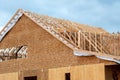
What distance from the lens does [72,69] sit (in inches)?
1104

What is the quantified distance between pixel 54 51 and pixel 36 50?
182cm

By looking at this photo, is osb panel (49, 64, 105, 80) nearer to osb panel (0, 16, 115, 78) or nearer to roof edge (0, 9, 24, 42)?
osb panel (0, 16, 115, 78)

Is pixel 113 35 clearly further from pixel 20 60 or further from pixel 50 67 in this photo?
pixel 20 60

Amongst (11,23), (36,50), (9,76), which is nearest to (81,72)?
(36,50)

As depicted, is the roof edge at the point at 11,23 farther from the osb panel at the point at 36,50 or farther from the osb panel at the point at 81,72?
the osb panel at the point at 81,72

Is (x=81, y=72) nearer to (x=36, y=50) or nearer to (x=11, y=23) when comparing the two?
(x=36, y=50)

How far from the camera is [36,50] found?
3069 centimetres

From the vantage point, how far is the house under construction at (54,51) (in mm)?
27469

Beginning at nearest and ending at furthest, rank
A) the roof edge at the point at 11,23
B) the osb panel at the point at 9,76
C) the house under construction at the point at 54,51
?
the house under construction at the point at 54,51 → the osb panel at the point at 9,76 → the roof edge at the point at 11,23

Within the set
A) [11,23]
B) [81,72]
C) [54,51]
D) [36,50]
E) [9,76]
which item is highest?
[11,23]

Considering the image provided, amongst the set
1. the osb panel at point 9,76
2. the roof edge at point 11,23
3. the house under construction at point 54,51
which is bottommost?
the osb panel at point 9,76

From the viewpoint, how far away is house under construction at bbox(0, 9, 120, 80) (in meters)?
27.5

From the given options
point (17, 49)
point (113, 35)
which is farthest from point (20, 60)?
point (113, 35)

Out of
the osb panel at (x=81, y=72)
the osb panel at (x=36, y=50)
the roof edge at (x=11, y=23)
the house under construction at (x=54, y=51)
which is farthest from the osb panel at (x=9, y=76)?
the osb panel at (x=81, y=72)
